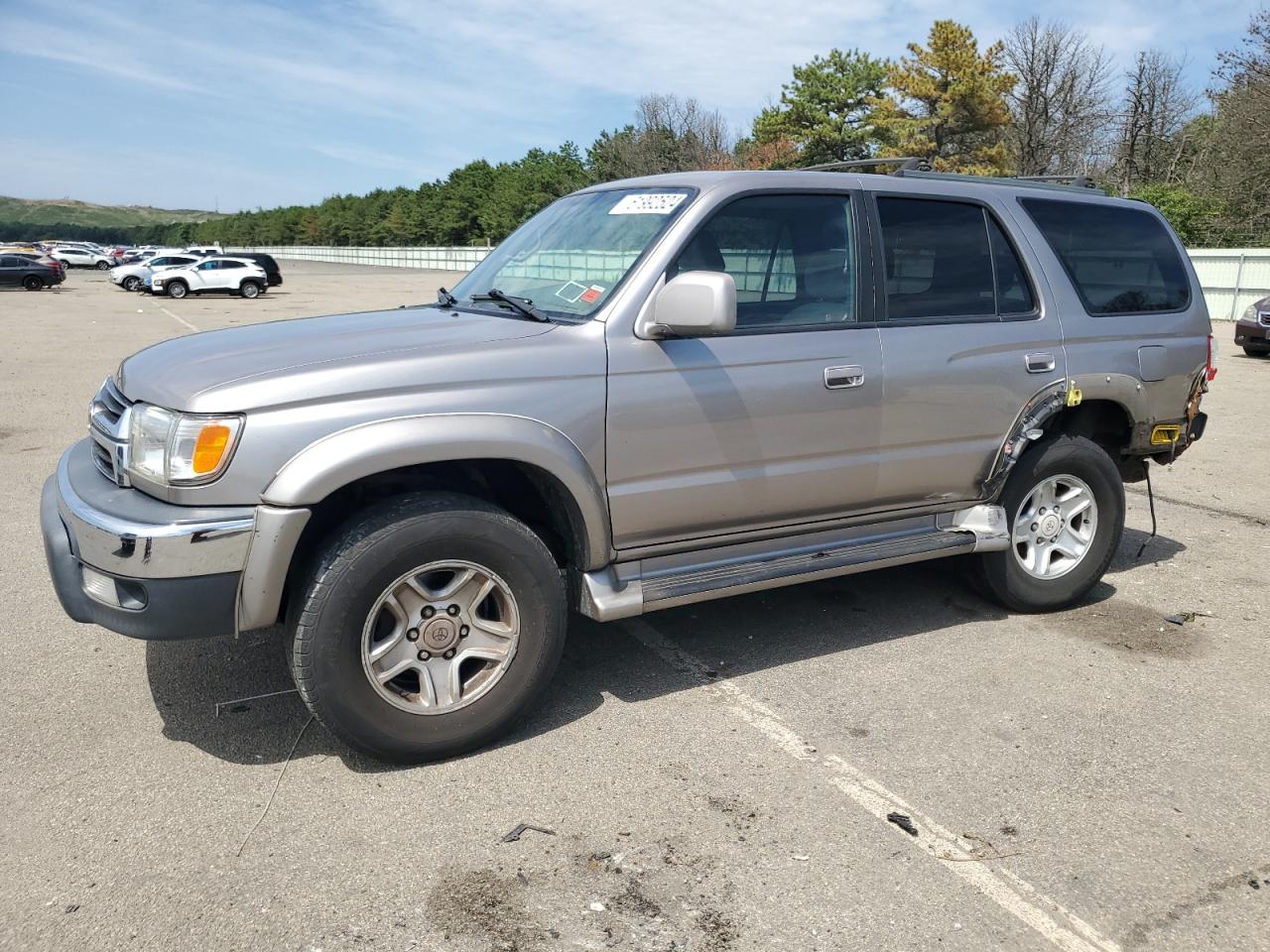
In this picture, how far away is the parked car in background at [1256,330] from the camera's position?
1706 centimetres

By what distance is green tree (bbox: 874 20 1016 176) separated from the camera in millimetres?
43781

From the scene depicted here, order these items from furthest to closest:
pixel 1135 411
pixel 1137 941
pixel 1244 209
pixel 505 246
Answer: pixel 1244 209
pixel 1135 411
pixel 505 246
pixel 1137 941

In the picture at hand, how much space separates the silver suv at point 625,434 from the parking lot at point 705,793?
41 cm

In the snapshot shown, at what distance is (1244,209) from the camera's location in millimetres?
31031

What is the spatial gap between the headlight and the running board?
1.30m

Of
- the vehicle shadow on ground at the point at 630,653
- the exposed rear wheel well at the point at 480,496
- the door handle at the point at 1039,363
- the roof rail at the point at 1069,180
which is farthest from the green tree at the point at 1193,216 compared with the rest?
the exposed rear wheel well at the point at 480,496

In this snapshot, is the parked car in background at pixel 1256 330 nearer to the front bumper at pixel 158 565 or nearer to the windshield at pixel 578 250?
the windshield at pixel 578 250

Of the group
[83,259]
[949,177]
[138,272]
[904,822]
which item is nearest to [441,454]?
[904,822]

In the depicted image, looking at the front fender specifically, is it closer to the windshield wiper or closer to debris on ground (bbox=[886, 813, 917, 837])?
the windshield wiper

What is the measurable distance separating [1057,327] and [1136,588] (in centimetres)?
162

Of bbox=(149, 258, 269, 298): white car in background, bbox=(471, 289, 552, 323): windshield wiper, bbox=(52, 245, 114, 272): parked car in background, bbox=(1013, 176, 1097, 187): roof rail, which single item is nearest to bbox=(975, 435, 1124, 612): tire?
bbox=(1013, 176, 1097, 187): roof rail

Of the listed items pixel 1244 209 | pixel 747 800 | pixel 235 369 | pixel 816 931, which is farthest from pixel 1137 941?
pixel 1244 209

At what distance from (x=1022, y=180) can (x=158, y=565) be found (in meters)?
4.27

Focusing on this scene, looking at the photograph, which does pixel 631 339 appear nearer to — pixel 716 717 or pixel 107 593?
pixel 716 717
